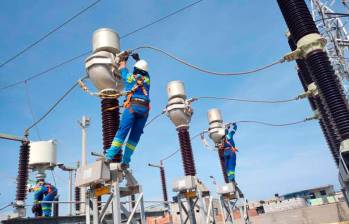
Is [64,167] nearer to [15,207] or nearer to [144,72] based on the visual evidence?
[15,207]

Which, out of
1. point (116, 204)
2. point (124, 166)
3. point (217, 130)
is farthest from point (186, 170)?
point (116, 204)

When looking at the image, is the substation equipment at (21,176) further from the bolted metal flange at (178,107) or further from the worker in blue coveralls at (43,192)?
the bolted metal flange at (178,107)

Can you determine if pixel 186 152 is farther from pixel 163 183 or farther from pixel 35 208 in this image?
pixel 163 183

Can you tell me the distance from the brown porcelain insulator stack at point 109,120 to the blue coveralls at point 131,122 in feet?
1.90

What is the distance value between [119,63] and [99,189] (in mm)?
2938

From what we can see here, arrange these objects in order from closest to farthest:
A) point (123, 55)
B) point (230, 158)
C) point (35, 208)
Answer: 1. point (123, 55)
2. point (35, 208)
3. point (230, 158)

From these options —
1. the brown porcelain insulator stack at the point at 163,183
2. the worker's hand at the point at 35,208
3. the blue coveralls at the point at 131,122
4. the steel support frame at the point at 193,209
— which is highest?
the brown porcelain insulator stack at the point at 163,183

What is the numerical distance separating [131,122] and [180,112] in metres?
6.15

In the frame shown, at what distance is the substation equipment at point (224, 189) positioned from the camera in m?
13.2

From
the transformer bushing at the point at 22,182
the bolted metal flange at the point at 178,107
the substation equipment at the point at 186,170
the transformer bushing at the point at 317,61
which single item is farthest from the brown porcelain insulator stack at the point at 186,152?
the transformer bushing at the point at 317,61

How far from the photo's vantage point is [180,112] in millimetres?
11969

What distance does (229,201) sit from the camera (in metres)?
13.6

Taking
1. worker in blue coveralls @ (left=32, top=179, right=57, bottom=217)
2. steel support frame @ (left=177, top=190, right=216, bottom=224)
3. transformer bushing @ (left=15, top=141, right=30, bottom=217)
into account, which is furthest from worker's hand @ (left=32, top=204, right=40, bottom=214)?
steel support frame @ (left=177, top=190, right=216, bottom=224)

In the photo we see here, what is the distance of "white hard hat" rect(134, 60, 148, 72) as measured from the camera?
6.46 meters
